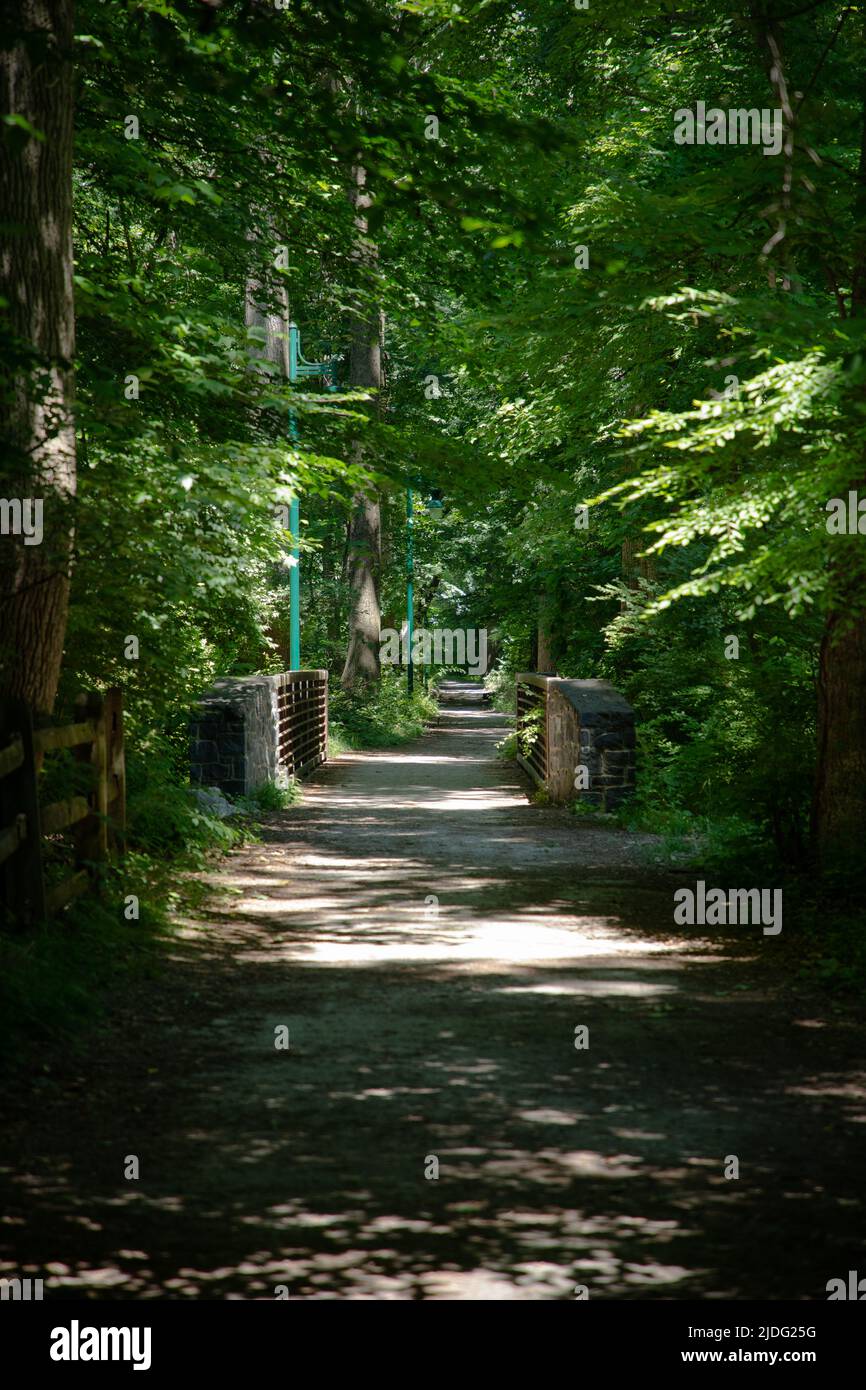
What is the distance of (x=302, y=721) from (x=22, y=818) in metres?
15.9

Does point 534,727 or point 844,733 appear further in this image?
point 534,727

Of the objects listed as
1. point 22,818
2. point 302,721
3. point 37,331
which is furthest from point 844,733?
point 302,721

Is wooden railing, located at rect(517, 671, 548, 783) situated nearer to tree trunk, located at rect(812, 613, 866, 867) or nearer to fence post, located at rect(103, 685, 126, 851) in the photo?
tree trunk, located at rect(812, 613, 866, 867)

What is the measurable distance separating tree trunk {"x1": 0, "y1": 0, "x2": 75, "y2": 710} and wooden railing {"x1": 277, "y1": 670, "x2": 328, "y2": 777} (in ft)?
37.8

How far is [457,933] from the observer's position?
10023mm

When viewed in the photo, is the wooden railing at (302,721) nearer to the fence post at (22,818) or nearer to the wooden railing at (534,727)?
the wooden railing at (534,727)

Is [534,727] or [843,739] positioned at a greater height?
[843,739]

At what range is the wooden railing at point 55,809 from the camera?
8031mm

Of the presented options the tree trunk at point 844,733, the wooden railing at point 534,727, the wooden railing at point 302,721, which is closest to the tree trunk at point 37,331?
the tree trunk at point 844,733

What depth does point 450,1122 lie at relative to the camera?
5.79m

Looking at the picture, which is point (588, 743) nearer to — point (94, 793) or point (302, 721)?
point (302, 721)

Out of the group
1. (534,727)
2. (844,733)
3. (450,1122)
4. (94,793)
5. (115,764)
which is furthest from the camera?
(534,727)

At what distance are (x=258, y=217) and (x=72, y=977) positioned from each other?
26.3ft

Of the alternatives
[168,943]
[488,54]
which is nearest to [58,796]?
[168,943]
